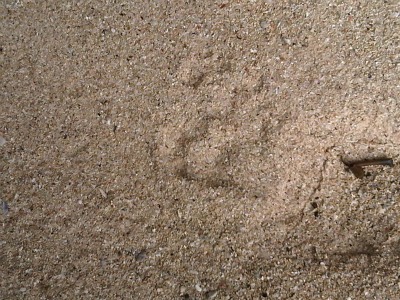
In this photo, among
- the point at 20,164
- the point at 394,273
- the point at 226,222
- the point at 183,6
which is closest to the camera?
the point at 394,273

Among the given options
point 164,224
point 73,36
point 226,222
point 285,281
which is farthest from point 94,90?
point 285,281

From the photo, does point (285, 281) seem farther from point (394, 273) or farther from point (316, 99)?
point (316, 99)

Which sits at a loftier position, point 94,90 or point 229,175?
point 94,90

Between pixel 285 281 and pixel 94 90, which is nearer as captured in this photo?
pixel 285 281

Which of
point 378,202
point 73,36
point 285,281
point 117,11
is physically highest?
point 117,11

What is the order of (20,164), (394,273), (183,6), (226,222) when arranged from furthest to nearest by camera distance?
(183,6) < (20,164) < (226,222) < (394,273)
